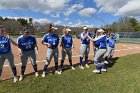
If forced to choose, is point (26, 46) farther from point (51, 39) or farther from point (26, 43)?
point (51, 39)

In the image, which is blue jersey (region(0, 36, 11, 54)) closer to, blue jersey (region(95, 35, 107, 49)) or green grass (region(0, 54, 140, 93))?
green grass (region(0, 54, 140, 93))

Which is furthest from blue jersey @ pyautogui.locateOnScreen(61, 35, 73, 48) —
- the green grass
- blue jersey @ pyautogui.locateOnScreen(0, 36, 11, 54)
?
blue jersey @ pyautogui.locateOnScreen(0, 36, 11, 54)

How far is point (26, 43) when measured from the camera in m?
7.70

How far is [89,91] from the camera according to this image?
6863 mm

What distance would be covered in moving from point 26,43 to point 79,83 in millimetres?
2178

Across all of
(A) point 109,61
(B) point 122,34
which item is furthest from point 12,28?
(A) point 109,61

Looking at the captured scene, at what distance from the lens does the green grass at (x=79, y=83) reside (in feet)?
22.6

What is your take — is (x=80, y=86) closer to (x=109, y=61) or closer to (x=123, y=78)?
(x=123, y=78)

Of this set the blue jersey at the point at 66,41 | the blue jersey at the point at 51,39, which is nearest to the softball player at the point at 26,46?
the blue jersey at the point at 51,39

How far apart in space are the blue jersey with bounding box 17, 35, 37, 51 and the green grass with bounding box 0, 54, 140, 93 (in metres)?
1.01

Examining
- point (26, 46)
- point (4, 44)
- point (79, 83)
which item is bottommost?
point (79, 83)

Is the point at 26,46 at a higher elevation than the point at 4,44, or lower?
lower

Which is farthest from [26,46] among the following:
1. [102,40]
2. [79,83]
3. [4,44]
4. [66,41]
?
[102,40]

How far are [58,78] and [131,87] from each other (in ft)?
8.04
